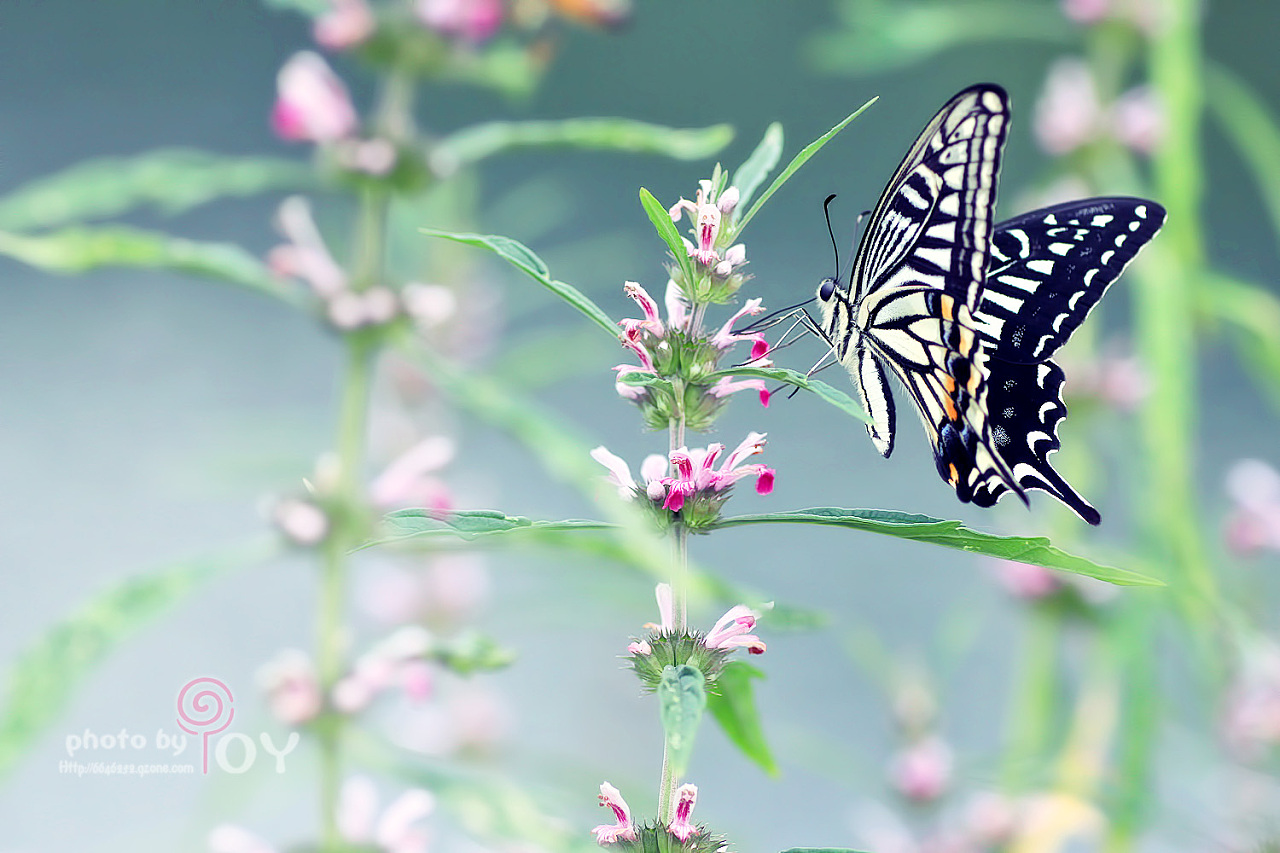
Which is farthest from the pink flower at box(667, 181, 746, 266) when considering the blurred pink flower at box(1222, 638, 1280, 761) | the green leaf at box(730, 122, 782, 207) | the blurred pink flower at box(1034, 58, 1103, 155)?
the blurred pink flower at box(1034, 58, 1103, 155)

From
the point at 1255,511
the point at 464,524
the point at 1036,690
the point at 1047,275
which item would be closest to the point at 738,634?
the point at 464,524

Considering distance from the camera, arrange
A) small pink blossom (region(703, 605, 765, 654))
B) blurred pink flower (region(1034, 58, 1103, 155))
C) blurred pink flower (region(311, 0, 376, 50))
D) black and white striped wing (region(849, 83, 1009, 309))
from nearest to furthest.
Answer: small pink blossom (region(703, 605, 765, 654)) → black and white striped wing (region(849, 83, 1009, 309)) → blurred pink flower (region(311, 0, 376, 50)) → blurred pink flower (region(1034, 58, 1103, 155))

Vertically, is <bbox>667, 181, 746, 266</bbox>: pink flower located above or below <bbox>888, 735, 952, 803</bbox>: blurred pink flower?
above

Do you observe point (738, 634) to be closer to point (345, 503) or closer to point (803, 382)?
point (803, 382)

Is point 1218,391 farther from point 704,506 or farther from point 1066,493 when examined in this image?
point 704,506

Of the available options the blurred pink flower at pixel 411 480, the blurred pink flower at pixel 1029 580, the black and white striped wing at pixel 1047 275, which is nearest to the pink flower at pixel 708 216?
the black and white striped wing at pixel 1047 275

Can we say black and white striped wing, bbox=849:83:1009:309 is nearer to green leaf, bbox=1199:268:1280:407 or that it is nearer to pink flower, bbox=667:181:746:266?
pink flower, bbox=667:181:746:266

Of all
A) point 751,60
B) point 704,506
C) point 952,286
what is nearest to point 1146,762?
point 952,286
